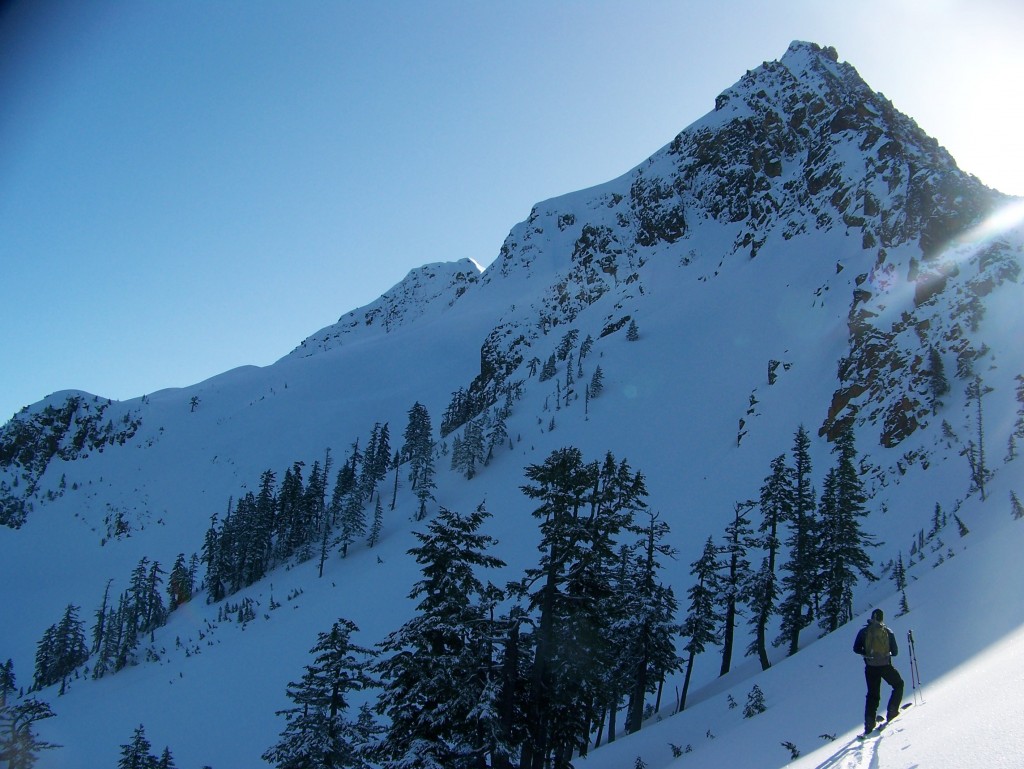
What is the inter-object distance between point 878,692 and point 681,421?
253 feet

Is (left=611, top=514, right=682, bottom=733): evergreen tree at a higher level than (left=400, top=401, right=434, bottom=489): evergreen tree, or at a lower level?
lower

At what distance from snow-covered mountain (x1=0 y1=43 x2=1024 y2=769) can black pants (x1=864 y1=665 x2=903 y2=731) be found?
1.59ft

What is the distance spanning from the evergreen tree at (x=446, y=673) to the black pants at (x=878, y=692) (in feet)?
27.1

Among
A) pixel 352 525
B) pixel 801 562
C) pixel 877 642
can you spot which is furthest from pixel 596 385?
pixel 877 642

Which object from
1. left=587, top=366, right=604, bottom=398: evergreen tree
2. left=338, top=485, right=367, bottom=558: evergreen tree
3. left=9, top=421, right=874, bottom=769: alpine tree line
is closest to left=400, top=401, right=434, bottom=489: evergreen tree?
left=338, top=485, right=367, bottom=558: evergreen tree

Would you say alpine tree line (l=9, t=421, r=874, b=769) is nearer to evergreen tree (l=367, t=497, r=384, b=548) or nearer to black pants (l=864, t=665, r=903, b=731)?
black pants (l=864, t=665, r=903, b=731)

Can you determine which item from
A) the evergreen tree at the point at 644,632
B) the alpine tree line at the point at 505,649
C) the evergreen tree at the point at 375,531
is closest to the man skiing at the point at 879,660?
the alpine tree line at the point at 505,649

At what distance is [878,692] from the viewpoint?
355 inches

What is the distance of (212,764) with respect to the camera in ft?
123

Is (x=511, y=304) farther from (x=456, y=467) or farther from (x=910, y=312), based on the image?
(x=910, y=312)

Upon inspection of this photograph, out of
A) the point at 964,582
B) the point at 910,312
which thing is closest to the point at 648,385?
the point at 910,312

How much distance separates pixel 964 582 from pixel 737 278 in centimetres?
11610

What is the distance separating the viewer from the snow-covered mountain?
3594 cm

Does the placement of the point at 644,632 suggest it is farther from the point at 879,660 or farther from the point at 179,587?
the point at 179,587
